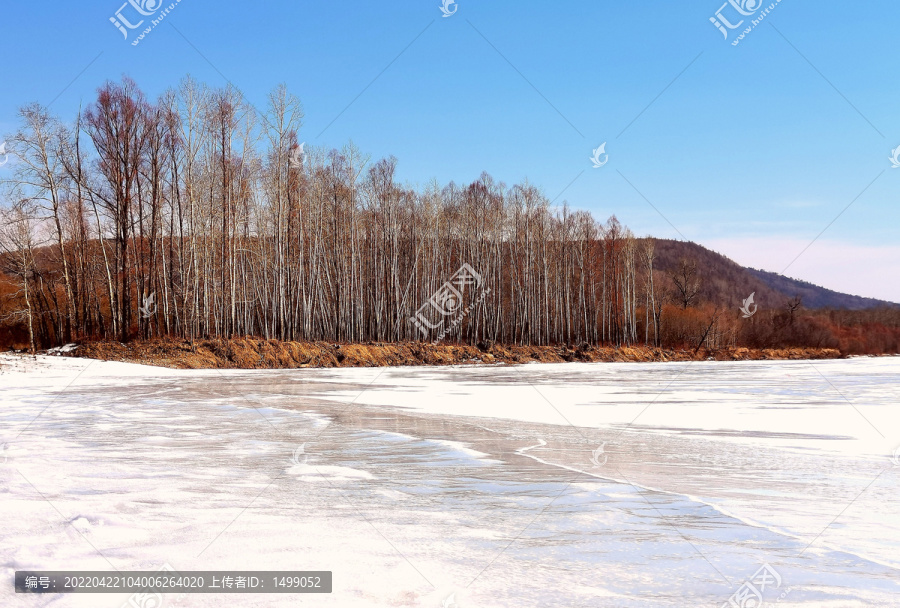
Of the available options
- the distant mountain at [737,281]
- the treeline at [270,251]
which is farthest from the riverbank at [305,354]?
the distant mountain at [737,281]

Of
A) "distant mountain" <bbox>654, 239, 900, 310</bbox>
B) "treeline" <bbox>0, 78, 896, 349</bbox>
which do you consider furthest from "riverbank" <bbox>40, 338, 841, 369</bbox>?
"distant mountain" <bbox>654, 239, 900, 310</bbox>

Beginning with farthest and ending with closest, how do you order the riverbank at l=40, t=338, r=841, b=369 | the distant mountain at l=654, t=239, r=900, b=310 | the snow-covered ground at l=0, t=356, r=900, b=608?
the distant mountain at l=654, t=239, r=900, b=310, the riverbank at l=40, t=338, r=841, b=369, the snow-covered ground at l=0, t=356, r=900, b=608

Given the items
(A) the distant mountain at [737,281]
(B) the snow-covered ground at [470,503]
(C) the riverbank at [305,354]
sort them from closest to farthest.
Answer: (B) the snow-covered ground at [470,503], (C) the riverbank at [305,354], (A) the distant mountain at [737,281]

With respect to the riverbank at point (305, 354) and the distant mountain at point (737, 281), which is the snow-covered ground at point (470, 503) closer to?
the riverbank at point (305, 354)

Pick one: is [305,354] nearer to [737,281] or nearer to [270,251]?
[270,251]

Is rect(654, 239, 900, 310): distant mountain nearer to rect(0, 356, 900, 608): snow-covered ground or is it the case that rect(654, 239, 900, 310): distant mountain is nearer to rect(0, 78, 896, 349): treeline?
rect(0, 78, 896, 349): treeline

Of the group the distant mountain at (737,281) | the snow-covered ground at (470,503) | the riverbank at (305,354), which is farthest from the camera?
the distant mountain at (737,281)

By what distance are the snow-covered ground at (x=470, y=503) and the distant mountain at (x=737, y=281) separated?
128m

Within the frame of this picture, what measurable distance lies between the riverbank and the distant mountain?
315 feet

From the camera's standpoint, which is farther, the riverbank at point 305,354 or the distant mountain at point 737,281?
the distant mountain at point 737,281

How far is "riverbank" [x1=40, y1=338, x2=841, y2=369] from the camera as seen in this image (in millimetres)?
26344

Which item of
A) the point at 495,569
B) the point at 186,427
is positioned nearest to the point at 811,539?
the point at 495,569

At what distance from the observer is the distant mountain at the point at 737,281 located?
13350 centimetres

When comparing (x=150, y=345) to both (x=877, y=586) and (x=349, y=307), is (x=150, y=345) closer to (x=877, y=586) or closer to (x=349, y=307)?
(x=349, y=307)
